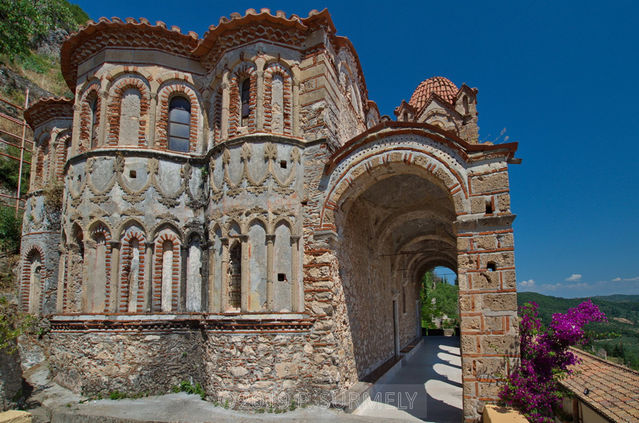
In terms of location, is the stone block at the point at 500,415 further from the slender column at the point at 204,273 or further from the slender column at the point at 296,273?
the slender column at the point at 204,273

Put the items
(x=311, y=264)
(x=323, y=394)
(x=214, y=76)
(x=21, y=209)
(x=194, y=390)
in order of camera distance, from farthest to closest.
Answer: (x=21, y=209) < (x=214, y=76) < (x=194, y=390) < (x=311, y=264) < (x=323, y=394)

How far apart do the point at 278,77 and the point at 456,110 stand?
955 cm

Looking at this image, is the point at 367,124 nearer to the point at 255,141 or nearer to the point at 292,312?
the point at 255,141

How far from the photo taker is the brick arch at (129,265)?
1069cm

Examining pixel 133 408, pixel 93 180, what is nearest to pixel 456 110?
pixel 93 180

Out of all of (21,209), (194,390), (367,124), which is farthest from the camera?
(21,209)

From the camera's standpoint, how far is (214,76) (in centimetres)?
1165

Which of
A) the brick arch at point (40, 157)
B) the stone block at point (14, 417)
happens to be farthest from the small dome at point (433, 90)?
the stone block at point (14, 417)

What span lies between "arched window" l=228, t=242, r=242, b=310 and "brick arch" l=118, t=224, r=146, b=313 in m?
2.42

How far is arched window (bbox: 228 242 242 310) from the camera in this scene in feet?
33.4

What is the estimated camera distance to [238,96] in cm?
1107

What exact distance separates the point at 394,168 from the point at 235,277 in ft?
14.9

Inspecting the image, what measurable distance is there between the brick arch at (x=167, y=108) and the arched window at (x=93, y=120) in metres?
1.81

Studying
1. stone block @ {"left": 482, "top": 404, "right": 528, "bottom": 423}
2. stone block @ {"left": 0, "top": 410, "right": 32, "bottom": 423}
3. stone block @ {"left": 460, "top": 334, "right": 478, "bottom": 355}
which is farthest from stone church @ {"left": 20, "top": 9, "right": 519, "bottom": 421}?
stone block @ {"left": 0, "top": 410, "right": 32, "bottom": 423}
